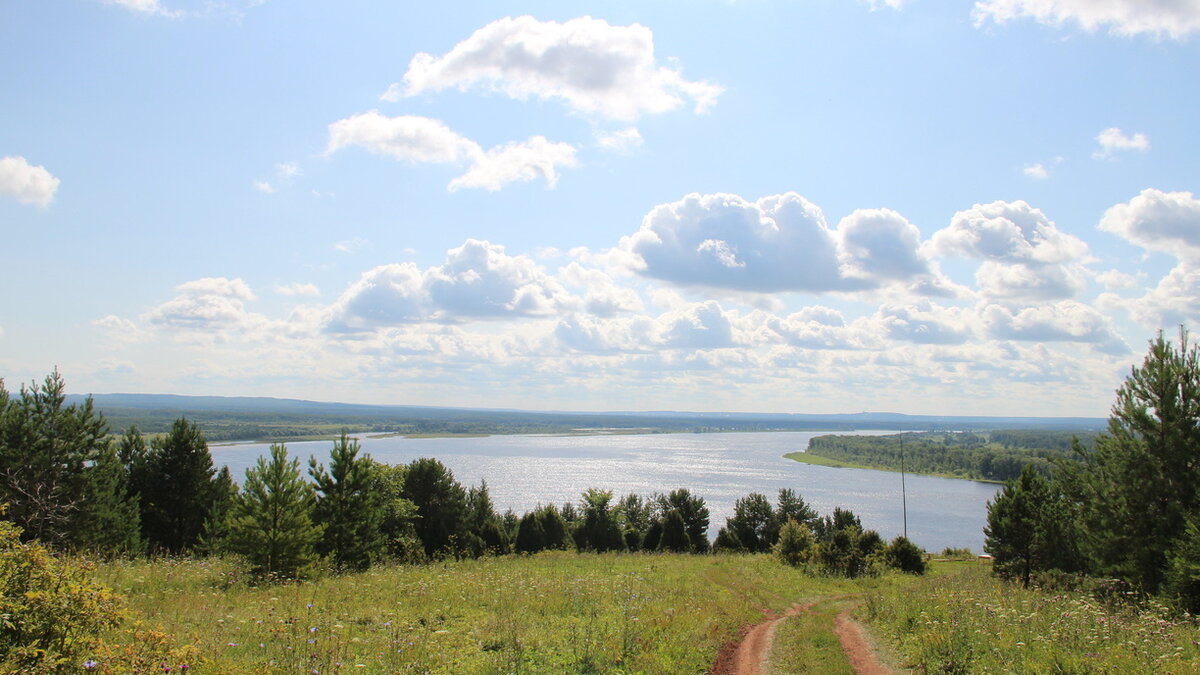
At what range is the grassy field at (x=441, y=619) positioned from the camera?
28.7 feet

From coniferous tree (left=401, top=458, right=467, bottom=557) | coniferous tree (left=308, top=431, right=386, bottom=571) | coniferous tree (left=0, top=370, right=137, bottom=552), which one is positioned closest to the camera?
coniferous tree (left=308, top=431, right=386, bottom=571)

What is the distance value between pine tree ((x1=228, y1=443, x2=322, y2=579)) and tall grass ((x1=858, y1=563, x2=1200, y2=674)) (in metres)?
13.8

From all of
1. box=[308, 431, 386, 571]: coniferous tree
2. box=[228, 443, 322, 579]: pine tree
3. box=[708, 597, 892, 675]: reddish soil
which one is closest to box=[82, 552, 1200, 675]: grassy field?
box=[708, 597, 892, 675]: reddish soil

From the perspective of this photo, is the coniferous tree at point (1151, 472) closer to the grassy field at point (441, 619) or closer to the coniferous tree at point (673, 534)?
the grassy field at point (441, 619)

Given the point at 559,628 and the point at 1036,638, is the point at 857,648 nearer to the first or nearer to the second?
the point at 1036,638

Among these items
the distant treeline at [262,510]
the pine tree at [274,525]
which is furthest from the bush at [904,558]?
the pine tree at [274,525]

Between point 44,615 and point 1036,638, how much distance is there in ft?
38.8

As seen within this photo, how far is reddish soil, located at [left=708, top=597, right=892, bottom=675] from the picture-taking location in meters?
10.7

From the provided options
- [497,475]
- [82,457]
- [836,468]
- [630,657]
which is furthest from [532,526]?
[836,468]

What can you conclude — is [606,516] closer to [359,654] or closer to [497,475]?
[359,654]

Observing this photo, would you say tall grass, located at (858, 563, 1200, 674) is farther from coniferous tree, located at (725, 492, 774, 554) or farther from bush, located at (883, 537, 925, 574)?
coniferous tree, located at (725, 492, 774, 554)

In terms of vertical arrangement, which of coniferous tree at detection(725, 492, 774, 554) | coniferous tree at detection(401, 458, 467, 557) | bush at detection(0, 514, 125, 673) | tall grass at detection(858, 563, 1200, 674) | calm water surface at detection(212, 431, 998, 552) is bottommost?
calm water surface at detection(212, 431, 998, 552)

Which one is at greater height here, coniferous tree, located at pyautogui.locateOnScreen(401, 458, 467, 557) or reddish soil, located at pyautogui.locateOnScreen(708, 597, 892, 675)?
reddish soil, located at pyautogui.locateOnScreen(708, 597, 892, 675)

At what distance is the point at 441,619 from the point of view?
466 inches
